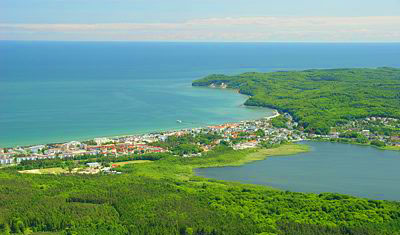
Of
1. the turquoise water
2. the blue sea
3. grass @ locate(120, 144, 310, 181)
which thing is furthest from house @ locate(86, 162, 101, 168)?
the blue sea

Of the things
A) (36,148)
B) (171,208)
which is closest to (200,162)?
(171,208)

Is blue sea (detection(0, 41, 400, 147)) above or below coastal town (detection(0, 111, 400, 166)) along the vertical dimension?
above

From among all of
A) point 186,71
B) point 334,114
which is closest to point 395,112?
point 334,114

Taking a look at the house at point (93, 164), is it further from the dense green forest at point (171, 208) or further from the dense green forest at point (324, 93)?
the dense green forest at point (324, 93)

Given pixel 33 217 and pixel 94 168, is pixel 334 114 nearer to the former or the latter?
pixel 94 168

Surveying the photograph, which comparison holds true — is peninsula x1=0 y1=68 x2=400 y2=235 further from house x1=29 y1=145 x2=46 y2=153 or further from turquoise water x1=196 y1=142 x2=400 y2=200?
turquoise water x1=196 y1=142 x2=400 y2=200

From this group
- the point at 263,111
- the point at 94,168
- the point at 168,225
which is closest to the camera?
the point at 168,225

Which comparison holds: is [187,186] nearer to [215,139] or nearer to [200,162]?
[200,162]
